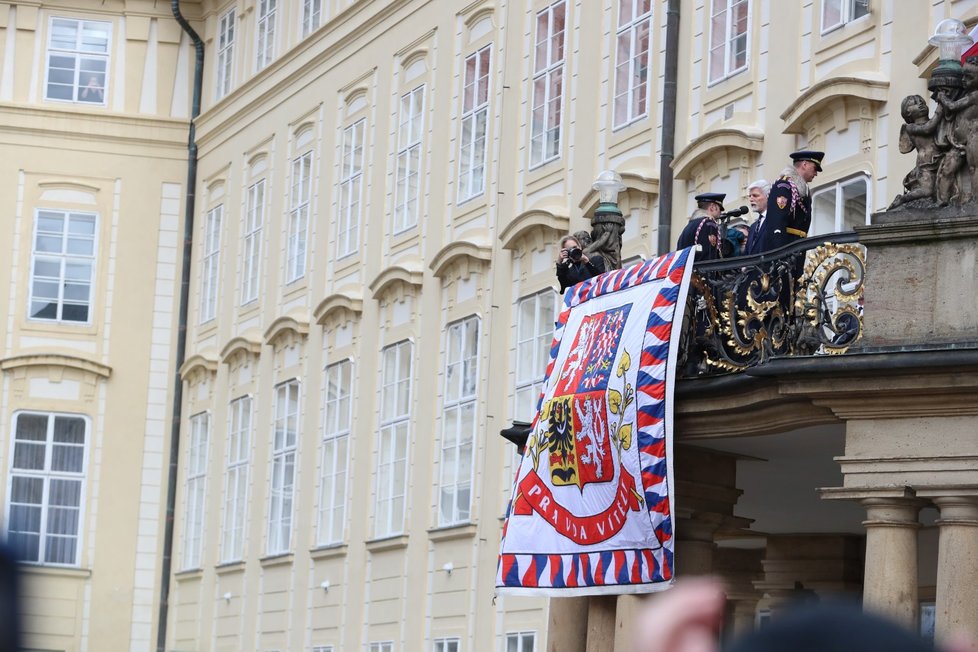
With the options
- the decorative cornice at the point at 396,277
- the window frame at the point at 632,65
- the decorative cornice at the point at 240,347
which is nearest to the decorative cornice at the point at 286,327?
the decorative cornice at the point at 240,347

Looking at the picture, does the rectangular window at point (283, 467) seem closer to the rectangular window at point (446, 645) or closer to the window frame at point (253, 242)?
the window frame at point (253, 242)

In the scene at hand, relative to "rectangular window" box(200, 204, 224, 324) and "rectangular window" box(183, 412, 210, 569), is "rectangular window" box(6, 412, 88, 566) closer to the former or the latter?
"rectangular window" box(183, 412, 210, 569)

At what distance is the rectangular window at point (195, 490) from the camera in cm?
3097

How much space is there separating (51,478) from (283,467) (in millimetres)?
5808

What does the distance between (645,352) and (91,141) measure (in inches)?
891

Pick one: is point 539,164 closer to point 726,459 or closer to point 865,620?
point 726,459

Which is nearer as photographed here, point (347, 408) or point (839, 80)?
point (839, 80)

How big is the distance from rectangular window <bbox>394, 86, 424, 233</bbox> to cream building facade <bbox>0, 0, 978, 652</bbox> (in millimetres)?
72

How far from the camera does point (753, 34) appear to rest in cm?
1692

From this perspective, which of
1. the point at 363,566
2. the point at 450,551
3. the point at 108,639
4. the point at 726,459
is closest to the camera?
the point at 726,459

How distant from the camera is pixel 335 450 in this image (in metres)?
25.9

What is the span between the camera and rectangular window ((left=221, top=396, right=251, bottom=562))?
29.0 metres

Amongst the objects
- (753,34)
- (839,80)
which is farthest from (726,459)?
(753,34)

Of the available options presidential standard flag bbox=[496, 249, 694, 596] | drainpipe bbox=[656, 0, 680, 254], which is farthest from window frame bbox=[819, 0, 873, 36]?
presidential standard flag bbox=[496, 249, 694, 596]
